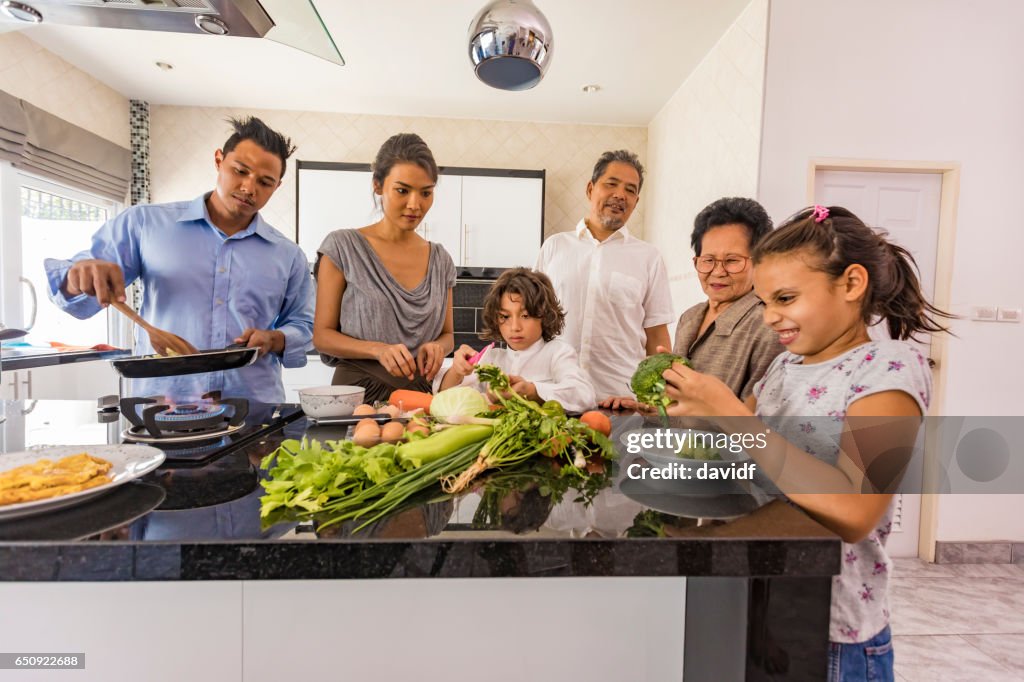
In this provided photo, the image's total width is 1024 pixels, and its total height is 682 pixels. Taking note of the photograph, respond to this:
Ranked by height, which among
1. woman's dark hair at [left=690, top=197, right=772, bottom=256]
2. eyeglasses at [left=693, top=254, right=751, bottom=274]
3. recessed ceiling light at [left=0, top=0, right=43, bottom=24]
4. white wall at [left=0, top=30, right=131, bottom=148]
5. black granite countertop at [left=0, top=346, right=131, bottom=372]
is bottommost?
black granite countertop at [left=0, top=346, right=131, bottom=372]

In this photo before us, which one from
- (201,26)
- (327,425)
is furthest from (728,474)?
(201,26)

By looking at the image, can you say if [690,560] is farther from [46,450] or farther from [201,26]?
[201,26]

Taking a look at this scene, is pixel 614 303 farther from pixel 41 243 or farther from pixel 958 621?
pixel 41 243

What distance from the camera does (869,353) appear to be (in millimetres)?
830

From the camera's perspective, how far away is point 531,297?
1.83 m

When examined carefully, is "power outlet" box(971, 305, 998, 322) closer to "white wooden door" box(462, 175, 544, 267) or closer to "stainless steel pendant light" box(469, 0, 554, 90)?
"stainless steel pendant light" box(469, 0, 554, 90)

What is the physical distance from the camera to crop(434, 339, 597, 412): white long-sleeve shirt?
160 centimetres

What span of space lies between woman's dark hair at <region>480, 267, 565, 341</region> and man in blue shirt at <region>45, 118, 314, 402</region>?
664 mm

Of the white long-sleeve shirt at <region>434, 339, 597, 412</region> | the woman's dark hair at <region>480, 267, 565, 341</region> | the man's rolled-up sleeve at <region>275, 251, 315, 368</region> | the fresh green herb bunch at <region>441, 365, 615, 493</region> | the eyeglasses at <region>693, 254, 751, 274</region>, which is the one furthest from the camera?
the man's rolled-up sleeve at <region>275, 251, 315, 368</region>

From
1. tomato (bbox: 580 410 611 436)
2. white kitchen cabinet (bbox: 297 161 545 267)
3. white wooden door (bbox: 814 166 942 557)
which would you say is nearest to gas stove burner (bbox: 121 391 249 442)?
tomato (bbox: 580 410 611 436)

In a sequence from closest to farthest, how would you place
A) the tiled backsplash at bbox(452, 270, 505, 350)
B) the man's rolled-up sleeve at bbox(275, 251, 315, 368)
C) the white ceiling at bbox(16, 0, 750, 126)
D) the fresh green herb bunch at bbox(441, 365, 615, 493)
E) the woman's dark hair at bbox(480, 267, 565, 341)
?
the fresh green herb bunch at bbox(441, 365, 615, 493) < the woman's dark hair at bbox(480, 267, 565, 341) < the man's rolled-up sleeve at bbox(275, 251, 315, 368) < the white ceiling at bbox(16, 0, 750, 126) < the tiled backsplash at bbox(452, 270, 505, 350)

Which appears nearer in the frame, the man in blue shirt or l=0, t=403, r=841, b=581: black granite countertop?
l=0, t=403, r=841, b=581: black granite countertop

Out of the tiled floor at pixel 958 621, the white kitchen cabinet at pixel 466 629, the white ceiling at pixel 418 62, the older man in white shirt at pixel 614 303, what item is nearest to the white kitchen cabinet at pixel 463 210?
the white ceiling at pixel 418 62

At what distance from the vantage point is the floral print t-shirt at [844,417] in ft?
2.54
